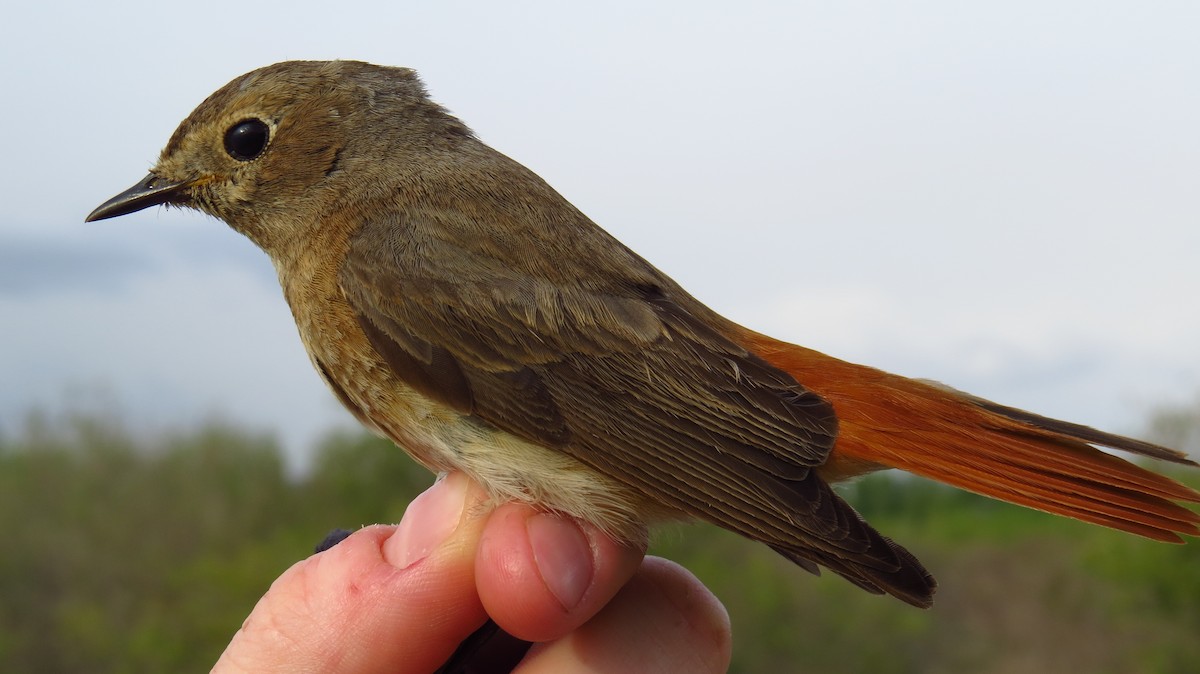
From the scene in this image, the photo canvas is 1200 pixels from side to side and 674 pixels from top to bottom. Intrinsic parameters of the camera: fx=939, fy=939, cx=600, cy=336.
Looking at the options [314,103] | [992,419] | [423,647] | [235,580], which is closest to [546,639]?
[423,647]

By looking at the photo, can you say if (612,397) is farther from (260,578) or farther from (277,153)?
(260,578)

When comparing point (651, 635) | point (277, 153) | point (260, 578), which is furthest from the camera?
point (260, 578)

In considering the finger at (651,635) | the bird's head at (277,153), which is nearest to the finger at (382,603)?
the finger at (651,635)

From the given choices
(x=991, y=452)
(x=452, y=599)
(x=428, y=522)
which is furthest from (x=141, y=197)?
(x=991, y=452)

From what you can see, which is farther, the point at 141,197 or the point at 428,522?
the point at 141,197

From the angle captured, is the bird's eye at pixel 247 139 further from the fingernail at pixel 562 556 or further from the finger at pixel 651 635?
the finger at pixel 651 635

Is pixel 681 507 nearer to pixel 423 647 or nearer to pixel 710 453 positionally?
pixel 710 453
